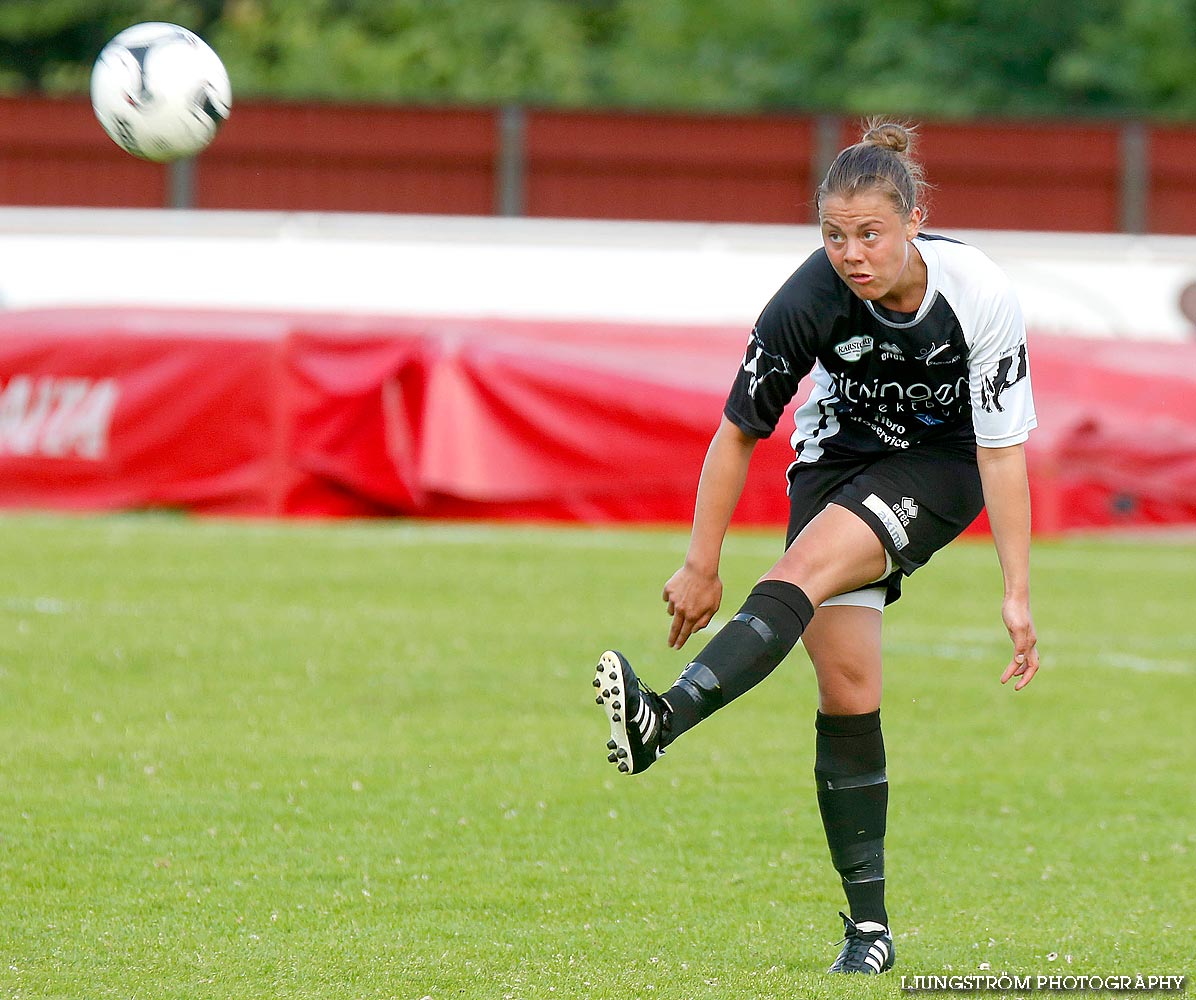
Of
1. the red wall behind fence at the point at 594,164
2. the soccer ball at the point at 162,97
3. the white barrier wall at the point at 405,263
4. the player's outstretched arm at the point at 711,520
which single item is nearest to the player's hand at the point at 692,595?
the player's outstretched arm at the point at 711,520

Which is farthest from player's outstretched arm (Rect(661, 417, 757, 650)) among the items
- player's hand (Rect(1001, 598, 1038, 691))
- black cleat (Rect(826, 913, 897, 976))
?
black cleat (Rect(826, 913, 897, 976))

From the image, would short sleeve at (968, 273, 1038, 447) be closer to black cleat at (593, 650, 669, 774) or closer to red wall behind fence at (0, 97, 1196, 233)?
black cleat at (593, 650, 669, 774)

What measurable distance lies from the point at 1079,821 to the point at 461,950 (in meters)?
2.61

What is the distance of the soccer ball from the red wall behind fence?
1818 cm

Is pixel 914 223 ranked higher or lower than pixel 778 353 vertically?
higher

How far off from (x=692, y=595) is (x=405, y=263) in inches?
665

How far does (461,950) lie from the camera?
463 cm

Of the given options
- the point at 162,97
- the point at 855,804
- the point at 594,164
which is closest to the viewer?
the point at 855,804

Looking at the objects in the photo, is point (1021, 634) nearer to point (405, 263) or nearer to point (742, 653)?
point (742, 653)

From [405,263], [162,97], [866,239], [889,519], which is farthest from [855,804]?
[405,263]

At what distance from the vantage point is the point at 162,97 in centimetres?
600

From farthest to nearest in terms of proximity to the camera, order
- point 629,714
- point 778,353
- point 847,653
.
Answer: point 847,653
point 778,353
point 629,714

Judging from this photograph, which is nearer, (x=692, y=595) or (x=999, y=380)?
(x=999, y=380)

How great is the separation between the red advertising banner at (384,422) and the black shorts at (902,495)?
30.2ft
